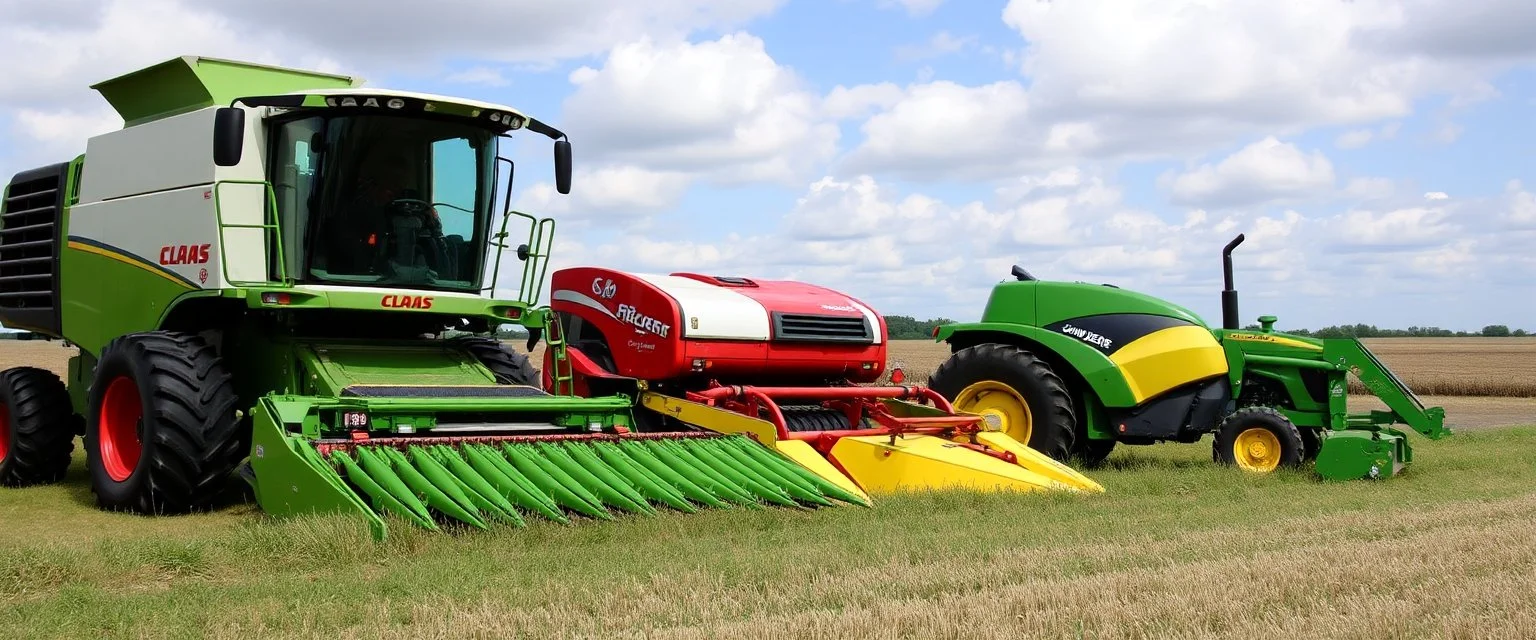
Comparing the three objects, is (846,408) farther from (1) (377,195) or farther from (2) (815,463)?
(1) (377,195)

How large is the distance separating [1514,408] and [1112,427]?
16060 millimetres

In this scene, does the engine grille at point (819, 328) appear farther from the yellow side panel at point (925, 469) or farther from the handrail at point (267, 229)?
the handrail at point (267, 229)

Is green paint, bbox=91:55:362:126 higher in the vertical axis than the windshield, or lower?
higher

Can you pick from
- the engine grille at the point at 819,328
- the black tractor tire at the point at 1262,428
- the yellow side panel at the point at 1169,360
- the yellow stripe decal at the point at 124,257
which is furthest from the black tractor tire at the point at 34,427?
the black tractor tire at the point at 1262,428

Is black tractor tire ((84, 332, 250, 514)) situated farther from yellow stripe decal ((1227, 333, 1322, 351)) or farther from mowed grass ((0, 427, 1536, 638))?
yellow stripe decal ((1227, 333, 1322, 351))

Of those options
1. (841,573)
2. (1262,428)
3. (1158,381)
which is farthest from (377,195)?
(1262,428)

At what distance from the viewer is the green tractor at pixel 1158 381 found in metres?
9.48

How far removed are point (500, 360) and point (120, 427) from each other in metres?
2.38

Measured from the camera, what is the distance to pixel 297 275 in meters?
8.00

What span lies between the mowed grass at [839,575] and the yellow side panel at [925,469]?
0.45 metres

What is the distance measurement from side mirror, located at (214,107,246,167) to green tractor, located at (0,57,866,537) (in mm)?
11

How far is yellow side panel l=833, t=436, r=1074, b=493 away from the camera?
762 centimetres

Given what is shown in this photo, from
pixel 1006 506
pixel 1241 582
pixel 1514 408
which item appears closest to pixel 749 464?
pixel 1006 506

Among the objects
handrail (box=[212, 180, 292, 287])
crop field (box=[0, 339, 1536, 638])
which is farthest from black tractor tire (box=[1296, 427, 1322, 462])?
handrail (box=[212, 180, 292, 287])
